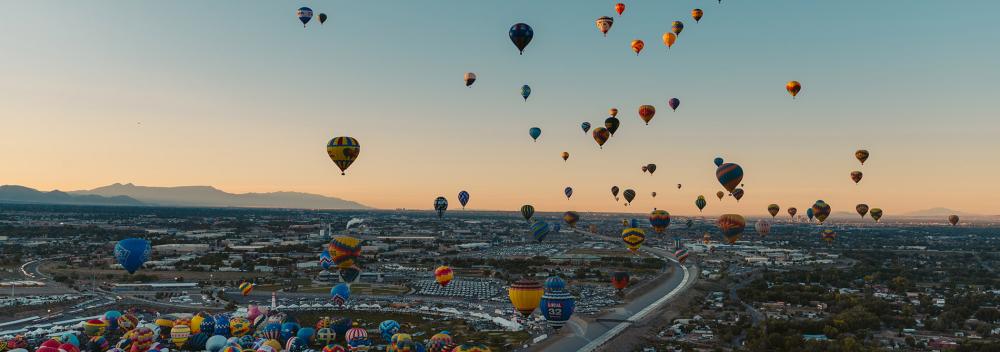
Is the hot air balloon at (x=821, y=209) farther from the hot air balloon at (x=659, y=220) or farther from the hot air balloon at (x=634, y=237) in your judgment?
the hot air balloon at (x=634, y=237)

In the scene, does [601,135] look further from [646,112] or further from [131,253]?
[131,253]

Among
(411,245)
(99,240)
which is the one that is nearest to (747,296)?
(411,245)

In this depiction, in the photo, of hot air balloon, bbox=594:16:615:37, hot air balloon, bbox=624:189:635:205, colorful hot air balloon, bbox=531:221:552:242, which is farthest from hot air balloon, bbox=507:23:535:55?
hot air balloon, bbox=624:189:635:205

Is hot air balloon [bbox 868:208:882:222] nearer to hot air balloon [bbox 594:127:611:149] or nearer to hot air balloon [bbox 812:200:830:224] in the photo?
hot air balloon [bbox 812:200:830:224]

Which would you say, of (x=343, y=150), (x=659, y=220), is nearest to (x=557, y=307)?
(x=343, y=150)

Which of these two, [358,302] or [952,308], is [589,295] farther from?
[952,308]

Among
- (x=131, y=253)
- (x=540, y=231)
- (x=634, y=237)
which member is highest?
(x=540, y=231)
